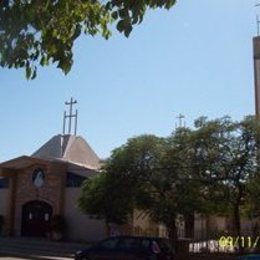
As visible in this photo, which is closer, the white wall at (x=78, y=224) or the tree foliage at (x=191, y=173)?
the tree foliage at (x=191, y=173)

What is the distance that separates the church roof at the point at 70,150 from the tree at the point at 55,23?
3894cm

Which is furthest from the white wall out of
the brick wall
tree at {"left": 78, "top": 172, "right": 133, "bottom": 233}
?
tree at {"left": 78, "top": 172, "right": 133, "bottom": 233}

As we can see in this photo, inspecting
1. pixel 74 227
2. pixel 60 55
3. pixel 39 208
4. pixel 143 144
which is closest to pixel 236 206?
pixel 143 144

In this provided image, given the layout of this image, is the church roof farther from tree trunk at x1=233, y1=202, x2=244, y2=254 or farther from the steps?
tree trunk at x1=233, y1=202, x2=244, y2=254

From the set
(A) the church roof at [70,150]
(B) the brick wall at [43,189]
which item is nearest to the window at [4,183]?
(B) the brick wall at [43,189]

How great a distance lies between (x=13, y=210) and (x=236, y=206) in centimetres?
1843

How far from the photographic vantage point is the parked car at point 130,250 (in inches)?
909

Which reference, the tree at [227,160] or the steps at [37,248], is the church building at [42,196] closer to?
the steps at [37,248]

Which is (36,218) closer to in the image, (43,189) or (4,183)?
(43,189)

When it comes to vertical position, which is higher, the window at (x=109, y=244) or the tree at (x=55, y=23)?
the tree at (x=55, y=23)

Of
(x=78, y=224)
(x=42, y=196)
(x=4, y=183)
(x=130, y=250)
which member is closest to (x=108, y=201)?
(x=130, y=250)

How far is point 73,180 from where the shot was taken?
39.2 meters

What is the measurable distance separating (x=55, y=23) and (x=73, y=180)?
32.7 m

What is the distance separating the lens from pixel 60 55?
669 centimetres
